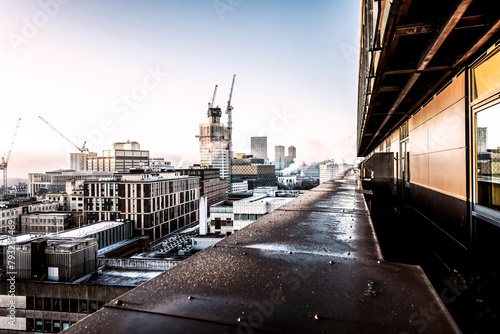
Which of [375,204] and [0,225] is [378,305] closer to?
[375,204]

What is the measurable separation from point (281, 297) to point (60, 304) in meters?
22.7

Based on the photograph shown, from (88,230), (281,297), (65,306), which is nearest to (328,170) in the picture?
(88,230)

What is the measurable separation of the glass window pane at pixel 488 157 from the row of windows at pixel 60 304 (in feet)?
67.9

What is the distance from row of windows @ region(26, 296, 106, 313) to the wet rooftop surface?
20.1 metres

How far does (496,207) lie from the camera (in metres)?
2.79

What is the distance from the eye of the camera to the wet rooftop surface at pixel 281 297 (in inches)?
39.0

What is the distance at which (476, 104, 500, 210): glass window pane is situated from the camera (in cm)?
280

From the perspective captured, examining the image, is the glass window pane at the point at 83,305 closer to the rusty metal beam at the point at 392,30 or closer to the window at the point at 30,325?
the window at the point at 30,325

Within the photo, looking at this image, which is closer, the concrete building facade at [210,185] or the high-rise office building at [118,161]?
the concrete building facade at [210,185]

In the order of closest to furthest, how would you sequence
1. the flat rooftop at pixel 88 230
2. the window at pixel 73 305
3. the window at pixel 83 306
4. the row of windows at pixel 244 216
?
1. the window at pixel 83 306
2. the window at pixel 73 305
3. the flat rooftop at pixel 88 230
4. the row of windows at pixel 244 216

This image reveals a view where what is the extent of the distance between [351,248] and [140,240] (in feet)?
143

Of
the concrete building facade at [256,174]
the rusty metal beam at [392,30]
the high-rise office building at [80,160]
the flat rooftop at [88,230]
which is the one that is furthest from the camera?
the high-rise office building at [80,160]

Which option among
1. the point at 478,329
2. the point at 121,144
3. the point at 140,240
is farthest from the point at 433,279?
the point at 121,144

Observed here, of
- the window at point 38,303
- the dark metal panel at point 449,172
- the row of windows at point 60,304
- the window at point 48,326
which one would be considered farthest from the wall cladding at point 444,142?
the window at point 38,303
